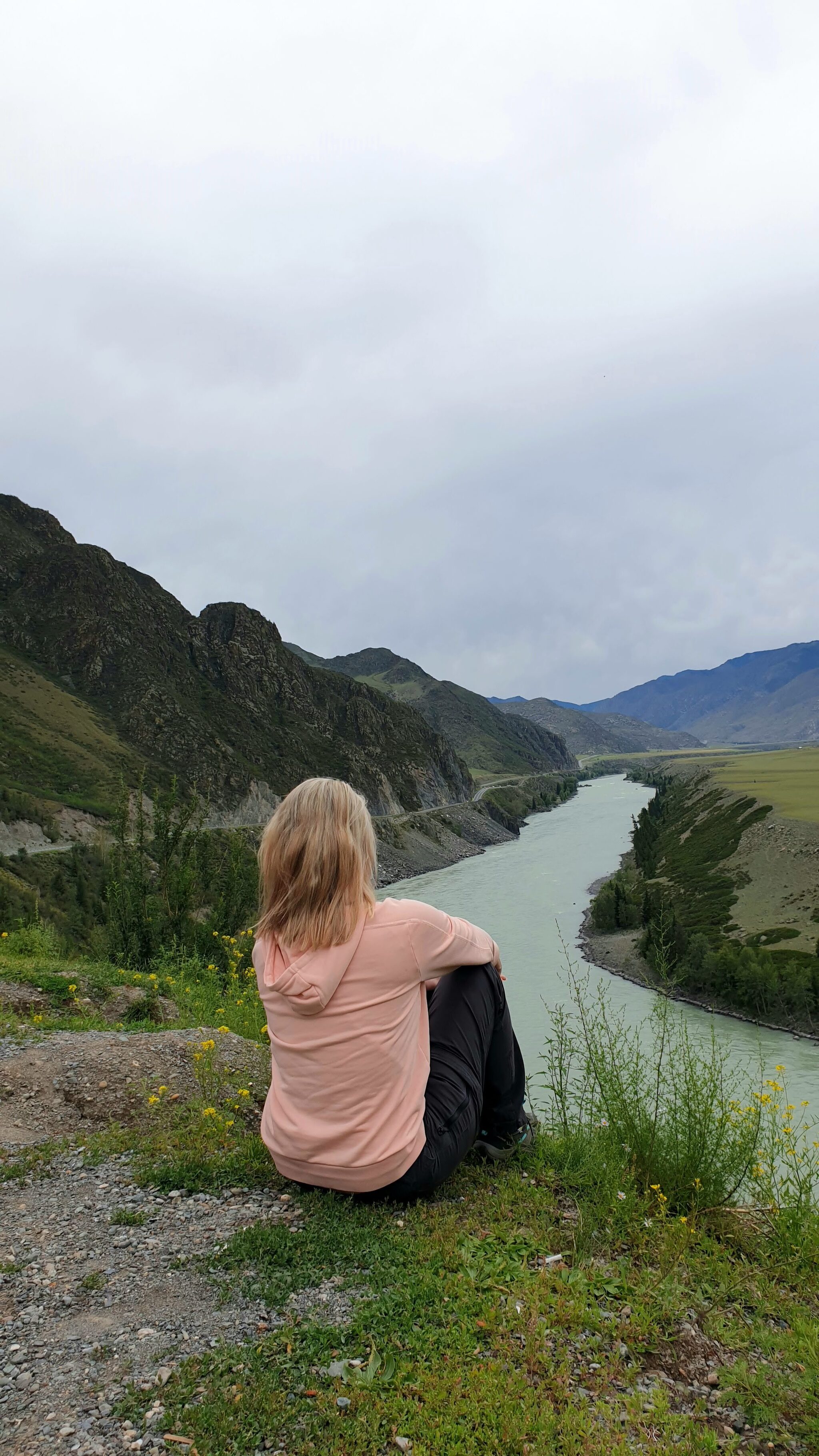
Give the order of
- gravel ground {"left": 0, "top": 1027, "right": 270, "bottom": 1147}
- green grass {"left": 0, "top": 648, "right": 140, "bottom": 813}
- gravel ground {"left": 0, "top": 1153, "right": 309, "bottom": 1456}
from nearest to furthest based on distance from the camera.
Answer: gravel ground {"left": 0, "top": 1153, "right": 309, "bottom": 1456}
gravel ground {"left": 0, "top": 1027, "right": 270, "bottom": 1147}
green grass {"left": 0, "top": 648, "right": 140, "bottom": 813}

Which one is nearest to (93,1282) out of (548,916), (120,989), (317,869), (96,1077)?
(317,869)

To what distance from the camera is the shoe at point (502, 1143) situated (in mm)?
4105

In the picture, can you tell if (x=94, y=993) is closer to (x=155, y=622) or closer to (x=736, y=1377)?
(x=736, y=1377)

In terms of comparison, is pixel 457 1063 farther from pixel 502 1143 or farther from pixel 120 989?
pixel 120 989

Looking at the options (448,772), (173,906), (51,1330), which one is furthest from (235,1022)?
(448,772)

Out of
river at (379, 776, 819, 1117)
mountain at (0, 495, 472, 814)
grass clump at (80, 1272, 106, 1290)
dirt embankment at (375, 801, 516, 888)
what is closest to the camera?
grass clump at (80, 1272, 106, 1290)

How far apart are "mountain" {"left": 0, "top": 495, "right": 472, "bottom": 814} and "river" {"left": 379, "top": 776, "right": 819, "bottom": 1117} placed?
79.1ft

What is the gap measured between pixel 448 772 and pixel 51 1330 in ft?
405

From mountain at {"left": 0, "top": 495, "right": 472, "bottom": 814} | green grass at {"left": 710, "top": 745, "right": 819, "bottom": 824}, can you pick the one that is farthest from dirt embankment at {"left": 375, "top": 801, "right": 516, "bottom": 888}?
green grass at {"left": 710, "top": 745, "right": 819, "bottom": 824}

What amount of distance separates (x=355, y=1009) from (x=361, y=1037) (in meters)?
0.12

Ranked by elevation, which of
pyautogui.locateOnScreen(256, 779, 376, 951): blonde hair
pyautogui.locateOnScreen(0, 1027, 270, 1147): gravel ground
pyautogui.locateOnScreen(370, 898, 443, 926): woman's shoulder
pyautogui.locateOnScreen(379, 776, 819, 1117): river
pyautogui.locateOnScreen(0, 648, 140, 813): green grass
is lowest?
pyautogui.locateOnScreen(379, 776, 819, 1117): river

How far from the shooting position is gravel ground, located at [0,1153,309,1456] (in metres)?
2.31

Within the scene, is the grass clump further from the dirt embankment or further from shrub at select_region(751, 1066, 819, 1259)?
the dirt embankment

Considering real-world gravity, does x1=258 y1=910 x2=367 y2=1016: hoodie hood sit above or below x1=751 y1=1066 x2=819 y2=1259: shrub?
above
